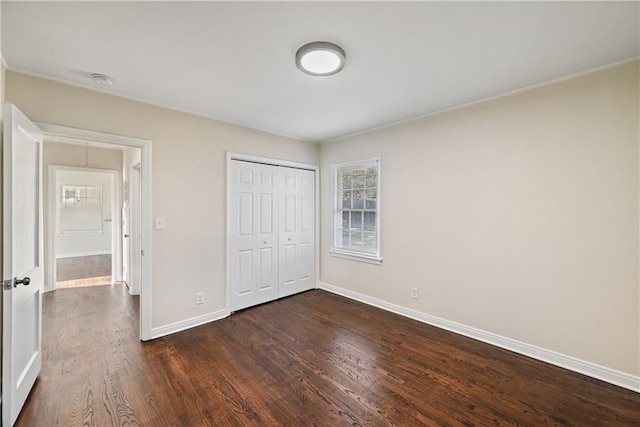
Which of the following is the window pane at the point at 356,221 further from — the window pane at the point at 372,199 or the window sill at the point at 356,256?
the window sill at the point at 356,256

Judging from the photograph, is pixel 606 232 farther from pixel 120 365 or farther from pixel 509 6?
pixel 120 365

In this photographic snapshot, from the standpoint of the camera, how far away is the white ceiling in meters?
1.51

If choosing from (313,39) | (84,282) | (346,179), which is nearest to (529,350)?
(346,179)

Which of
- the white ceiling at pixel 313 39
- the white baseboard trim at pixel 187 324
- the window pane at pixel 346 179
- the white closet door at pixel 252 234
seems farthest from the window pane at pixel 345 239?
the white ceiling at pixel 313 39

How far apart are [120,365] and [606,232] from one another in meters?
4.05

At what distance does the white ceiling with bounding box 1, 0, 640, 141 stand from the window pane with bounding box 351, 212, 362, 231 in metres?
1.74

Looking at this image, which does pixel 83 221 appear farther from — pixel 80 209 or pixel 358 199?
pixel 358 199

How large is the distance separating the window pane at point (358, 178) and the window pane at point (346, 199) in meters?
0.19

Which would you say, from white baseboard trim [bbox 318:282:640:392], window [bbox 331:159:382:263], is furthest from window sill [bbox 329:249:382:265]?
white baseboard trim [bbox 318:282:640:392]

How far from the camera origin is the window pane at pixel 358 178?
13.1 feet

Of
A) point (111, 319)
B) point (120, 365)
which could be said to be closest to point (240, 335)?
point (120, 365)

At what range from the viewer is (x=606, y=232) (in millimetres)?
2115

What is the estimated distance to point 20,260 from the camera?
177cm

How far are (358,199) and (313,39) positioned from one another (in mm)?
2531
